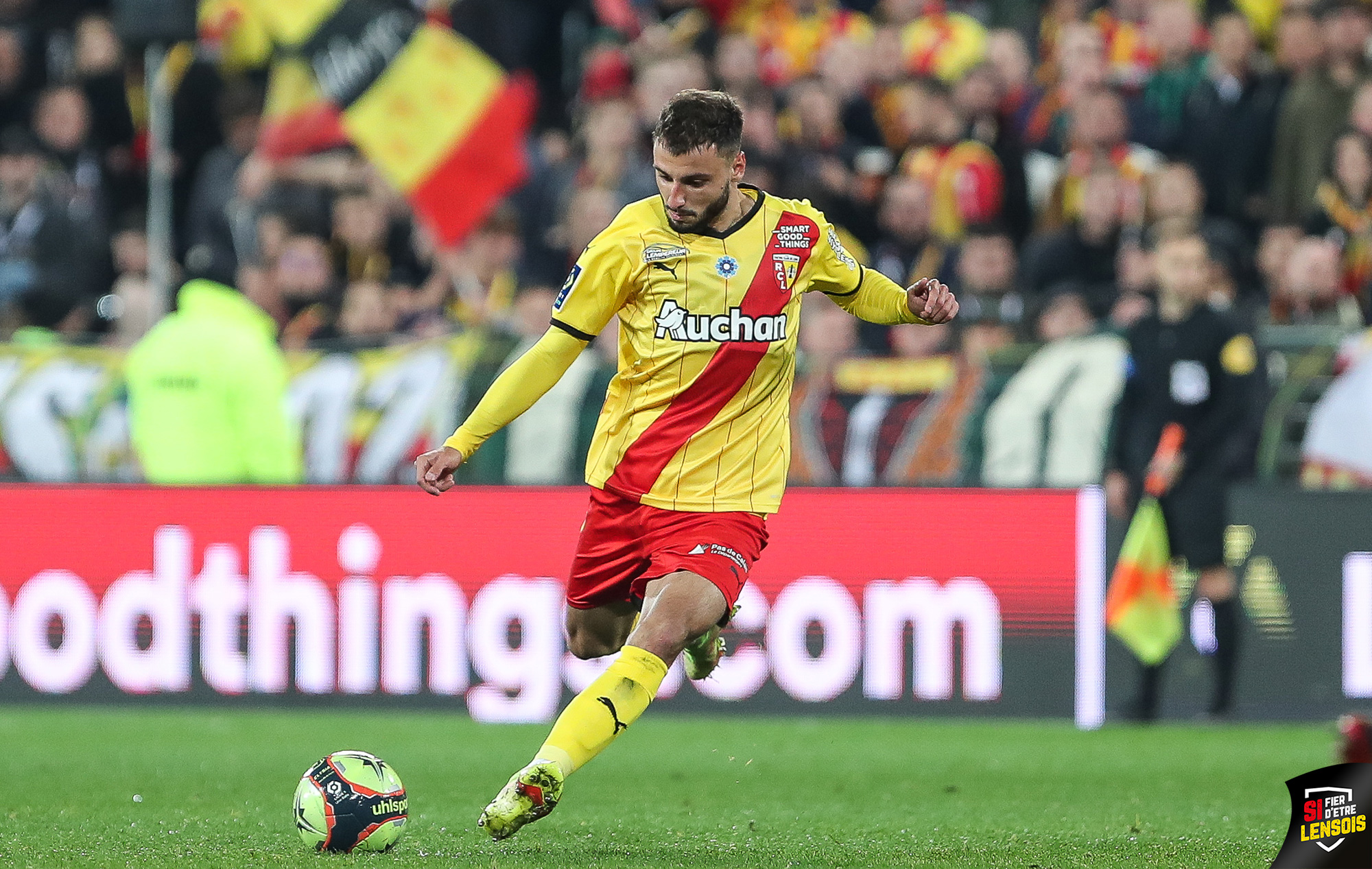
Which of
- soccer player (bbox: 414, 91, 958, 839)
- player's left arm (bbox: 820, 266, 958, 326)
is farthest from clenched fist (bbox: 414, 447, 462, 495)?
player's left arm (bbox: 820, 266, 958, 326)

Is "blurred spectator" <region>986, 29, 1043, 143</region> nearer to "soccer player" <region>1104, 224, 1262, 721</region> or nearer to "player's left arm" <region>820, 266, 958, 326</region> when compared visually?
"soccer player" <region>1104, 224, 1262, 721</region>

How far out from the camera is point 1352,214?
1190cm

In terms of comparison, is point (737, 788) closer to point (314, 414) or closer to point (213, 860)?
point (213, 860)

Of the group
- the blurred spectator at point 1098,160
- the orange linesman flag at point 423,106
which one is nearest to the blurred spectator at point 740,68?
the orange linesman flag at point 423,106

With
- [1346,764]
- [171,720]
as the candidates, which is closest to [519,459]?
[171,720]

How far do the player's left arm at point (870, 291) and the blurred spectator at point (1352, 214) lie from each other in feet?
20.3

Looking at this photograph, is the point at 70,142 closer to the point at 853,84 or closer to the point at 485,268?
the point at 485,268

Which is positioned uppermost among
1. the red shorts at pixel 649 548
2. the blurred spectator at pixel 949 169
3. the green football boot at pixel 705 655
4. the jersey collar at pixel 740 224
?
the blurred spectator at pixel 949 169

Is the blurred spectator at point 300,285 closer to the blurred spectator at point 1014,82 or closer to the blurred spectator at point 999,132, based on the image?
the blurred spectator at point 999,132

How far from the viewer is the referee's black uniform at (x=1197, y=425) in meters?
10.3

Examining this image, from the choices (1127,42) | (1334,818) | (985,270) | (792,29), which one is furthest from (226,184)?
(1334,818)

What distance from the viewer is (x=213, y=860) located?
5598 mm

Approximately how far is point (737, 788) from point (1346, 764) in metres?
3.96

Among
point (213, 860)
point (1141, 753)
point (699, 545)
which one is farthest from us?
point (1141, 753)
